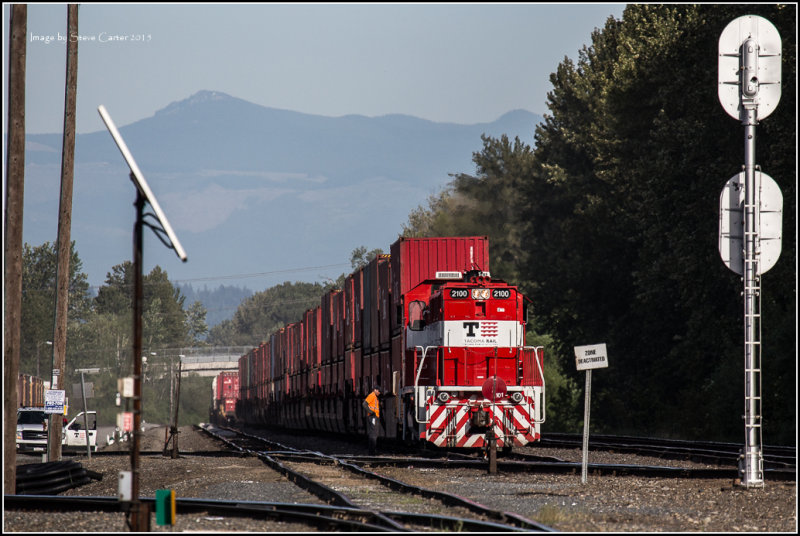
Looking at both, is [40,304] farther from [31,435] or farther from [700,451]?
[700,451]

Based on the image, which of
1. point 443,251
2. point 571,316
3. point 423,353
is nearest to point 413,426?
point 423,353

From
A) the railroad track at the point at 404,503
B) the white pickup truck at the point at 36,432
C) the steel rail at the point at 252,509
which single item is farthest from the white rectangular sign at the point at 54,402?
the white pickup truck at the point at 36,432

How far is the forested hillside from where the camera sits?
1280 inches

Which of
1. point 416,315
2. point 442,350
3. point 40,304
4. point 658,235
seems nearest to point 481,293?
point 442,350

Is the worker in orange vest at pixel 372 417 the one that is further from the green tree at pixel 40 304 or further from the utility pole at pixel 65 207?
the green tree at pixel 40 304

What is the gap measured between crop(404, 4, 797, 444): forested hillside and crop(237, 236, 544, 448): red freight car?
33.3 ft

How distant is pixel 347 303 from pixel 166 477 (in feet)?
55.8

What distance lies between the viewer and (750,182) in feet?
55.5

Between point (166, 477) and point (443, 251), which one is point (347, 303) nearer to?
point (443, 251)

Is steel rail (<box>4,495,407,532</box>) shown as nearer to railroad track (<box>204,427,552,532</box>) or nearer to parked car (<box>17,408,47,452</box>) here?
railroad track (<box>204,427,552,532</box>)

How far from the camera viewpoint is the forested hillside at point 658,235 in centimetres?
3250

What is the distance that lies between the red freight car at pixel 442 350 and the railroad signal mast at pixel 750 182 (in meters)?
5.43

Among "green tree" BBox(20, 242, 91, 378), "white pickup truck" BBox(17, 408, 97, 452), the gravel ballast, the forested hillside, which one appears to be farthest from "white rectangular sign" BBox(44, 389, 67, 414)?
"green tree" BBox(20, 242, 91, 378)

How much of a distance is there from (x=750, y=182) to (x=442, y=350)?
27.6 ft
